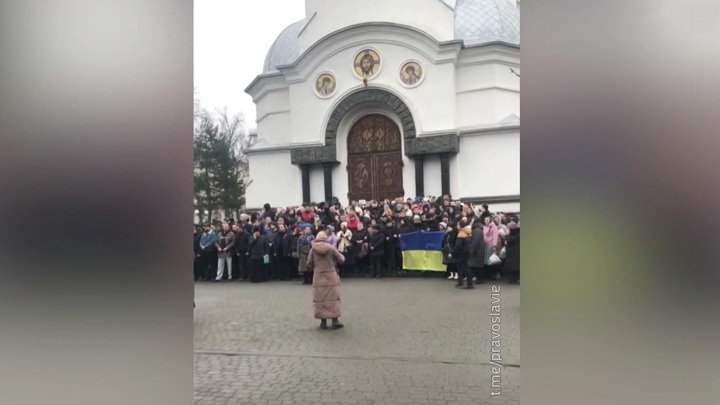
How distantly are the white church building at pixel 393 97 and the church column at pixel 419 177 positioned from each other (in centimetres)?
2

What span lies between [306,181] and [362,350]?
245 centimetres

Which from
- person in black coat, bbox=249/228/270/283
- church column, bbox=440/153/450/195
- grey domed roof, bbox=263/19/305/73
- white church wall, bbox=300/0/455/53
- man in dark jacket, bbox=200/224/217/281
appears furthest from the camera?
person in black coat, bbox=249/228/270/283

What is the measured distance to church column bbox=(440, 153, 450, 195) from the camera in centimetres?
377

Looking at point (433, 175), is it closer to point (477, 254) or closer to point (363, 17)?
point (477, 254)

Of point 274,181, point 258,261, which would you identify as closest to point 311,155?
point 274,181

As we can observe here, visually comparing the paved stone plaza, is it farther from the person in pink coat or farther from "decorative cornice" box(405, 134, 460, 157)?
"decorative cornice" box(405, 134, 460, 157)

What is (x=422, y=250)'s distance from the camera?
637 centimetres

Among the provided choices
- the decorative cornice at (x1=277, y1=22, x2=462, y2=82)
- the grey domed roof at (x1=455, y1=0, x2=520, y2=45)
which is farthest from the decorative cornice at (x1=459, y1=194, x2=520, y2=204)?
the decorative cornice at (x1=277, y1=22, x2=462, y2=82)

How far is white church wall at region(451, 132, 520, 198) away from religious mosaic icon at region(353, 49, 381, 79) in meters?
1.49

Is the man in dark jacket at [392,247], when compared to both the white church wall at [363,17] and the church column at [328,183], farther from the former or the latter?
the white church wall at [363,17]
